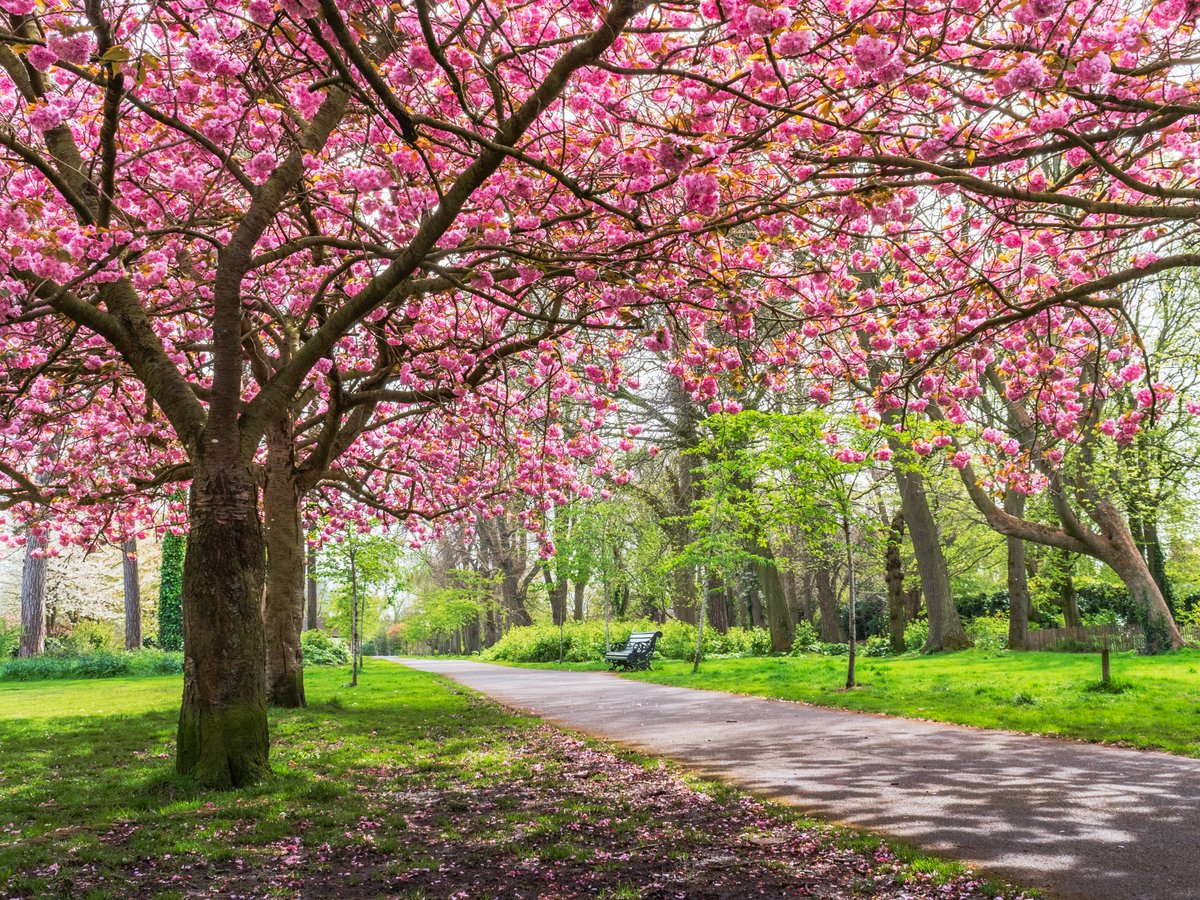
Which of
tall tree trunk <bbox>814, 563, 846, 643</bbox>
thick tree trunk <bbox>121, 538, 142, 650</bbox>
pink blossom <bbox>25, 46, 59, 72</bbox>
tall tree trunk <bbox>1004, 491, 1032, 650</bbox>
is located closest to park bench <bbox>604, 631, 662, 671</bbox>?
tall tree trunk <bbox>1004, 491, 1032, 650</bbox>

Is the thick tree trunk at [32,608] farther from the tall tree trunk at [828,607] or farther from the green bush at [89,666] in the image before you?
the tall tree trunk at [828,607]

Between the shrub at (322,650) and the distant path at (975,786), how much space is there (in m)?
22.5

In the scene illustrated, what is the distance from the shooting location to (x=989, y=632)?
23.4 m

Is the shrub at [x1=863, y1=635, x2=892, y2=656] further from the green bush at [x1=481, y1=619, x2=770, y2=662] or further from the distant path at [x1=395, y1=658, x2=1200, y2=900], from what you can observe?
the distant path at [x1=395, y1=658, x2=1200, y2=900]

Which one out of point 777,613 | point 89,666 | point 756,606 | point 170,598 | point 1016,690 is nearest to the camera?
point 1016,690

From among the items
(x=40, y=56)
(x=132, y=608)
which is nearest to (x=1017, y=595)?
(x=40, y=56)

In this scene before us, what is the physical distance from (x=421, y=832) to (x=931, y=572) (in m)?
17.3

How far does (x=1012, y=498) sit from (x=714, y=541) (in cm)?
975

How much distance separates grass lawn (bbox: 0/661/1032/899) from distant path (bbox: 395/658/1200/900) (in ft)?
1.40

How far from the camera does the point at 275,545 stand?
11117mm

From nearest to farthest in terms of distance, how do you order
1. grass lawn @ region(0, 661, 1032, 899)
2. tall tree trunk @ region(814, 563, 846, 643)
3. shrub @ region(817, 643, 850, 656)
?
grass lawn @ region(0, 661, 1032, 899) < shrub @ region(817, 643, 850, 656) < tall tree trunk @ region(814, 563, 846, 643)

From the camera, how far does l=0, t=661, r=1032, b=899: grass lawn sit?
13.9 feet

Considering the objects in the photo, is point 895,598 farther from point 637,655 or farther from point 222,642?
point 222,642

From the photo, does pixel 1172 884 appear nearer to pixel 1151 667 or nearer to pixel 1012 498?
pixel 1151 667
